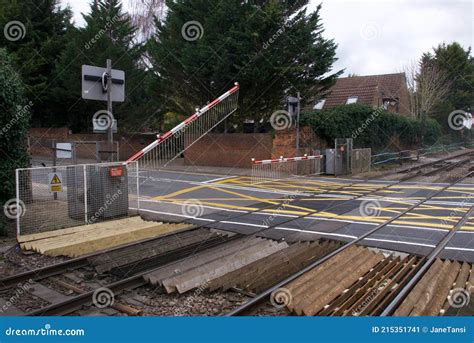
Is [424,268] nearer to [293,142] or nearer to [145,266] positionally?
[145,266]

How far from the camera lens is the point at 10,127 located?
30.0ft

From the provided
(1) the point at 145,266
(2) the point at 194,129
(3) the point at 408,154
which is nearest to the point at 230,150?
(2) the point at 194,129

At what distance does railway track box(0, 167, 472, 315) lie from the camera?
550 centimetres

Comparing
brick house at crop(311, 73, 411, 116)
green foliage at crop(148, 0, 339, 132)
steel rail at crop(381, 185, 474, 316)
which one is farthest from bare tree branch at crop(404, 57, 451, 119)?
steel rail at crop(381, 185, 474, 316)

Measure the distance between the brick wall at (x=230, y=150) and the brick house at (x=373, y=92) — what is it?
13.4 m

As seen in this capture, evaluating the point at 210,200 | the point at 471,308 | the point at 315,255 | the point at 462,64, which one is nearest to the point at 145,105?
the point at 210,200

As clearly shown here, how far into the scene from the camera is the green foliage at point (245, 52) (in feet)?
74.0

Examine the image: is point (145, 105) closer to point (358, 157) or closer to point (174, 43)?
point (174, 43)

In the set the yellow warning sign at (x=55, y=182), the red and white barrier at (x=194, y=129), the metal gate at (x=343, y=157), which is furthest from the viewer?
the metal gate at (x=343, y=157)

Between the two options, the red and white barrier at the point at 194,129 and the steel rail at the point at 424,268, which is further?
the red and white barrier at the point at 194,129

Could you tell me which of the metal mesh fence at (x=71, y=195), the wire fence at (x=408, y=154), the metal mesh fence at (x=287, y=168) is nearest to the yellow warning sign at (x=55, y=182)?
the metal mesh fence at (x=71, y=195)

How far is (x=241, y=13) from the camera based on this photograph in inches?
925

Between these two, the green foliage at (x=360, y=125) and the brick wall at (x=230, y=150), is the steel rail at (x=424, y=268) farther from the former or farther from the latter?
the brick wall at (x=230, y=150)

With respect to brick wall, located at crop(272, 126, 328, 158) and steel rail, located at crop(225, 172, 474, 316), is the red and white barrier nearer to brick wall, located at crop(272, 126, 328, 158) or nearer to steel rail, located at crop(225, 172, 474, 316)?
brick wall, located at crop(272, 126, 328, 158)
